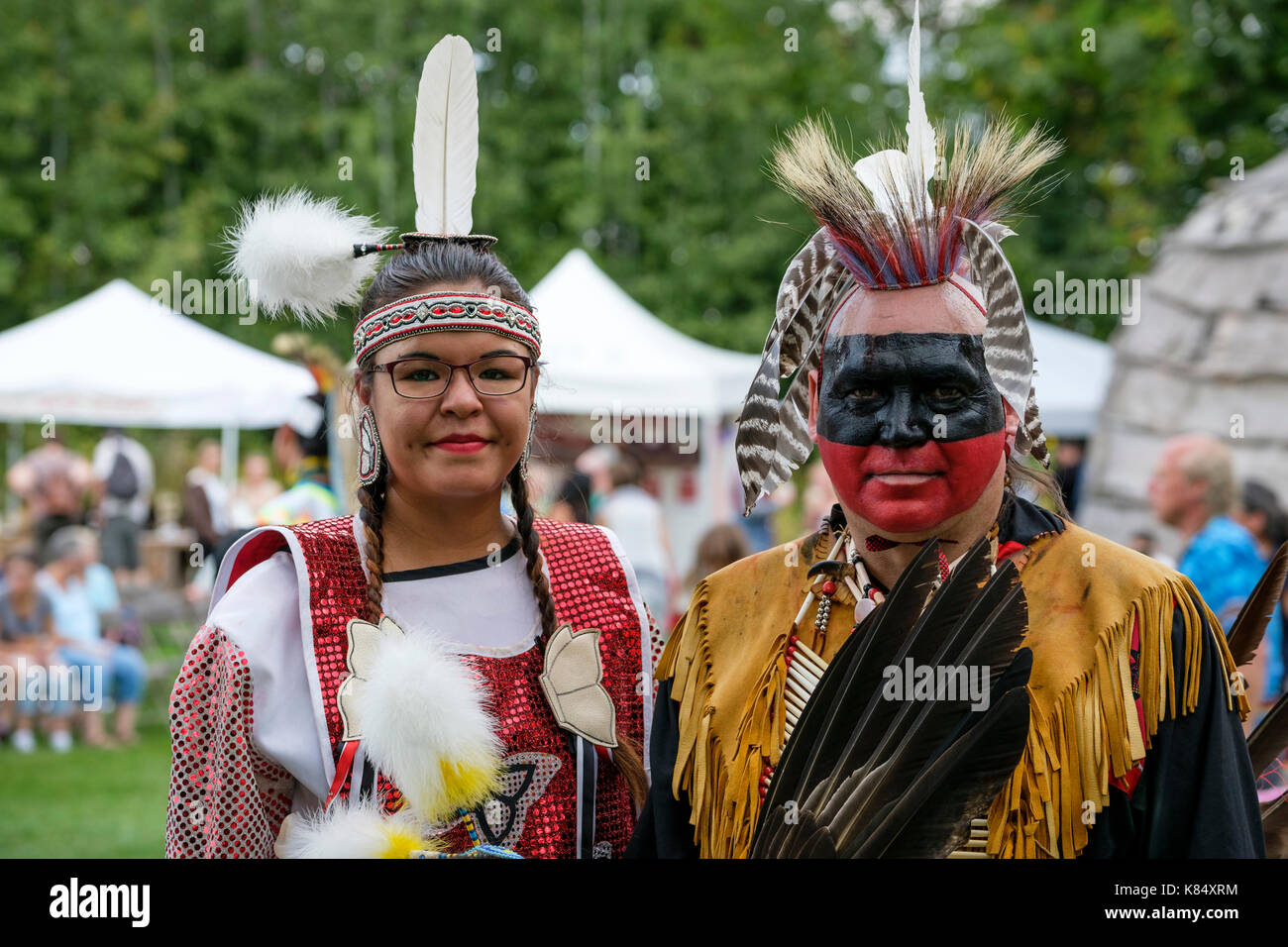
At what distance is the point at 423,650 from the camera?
2.15 metres

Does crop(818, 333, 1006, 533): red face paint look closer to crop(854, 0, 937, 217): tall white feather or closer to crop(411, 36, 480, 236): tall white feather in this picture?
crop(854, 0, 937, 217): tall white feather

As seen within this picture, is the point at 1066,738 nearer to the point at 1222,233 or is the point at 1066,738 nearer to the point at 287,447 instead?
the point at 287,447

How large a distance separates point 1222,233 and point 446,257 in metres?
6.75

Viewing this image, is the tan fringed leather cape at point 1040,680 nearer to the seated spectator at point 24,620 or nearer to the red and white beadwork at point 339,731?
the red and white beadwork at point 339,731

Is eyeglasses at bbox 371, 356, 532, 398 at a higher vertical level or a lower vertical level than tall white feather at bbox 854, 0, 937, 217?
lower

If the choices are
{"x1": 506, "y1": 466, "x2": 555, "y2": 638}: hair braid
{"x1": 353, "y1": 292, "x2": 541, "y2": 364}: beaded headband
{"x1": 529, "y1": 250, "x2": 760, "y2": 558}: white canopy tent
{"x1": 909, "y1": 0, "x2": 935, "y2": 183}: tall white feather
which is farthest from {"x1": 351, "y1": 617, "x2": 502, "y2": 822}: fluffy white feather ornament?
{"x1": 529, "y1": 250, "x2": 760, "y2": 558}: white canopy tent

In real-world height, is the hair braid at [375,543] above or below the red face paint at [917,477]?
below

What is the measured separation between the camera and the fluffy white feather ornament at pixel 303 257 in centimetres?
252

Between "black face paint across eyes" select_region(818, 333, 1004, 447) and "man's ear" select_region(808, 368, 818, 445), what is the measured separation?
137mm

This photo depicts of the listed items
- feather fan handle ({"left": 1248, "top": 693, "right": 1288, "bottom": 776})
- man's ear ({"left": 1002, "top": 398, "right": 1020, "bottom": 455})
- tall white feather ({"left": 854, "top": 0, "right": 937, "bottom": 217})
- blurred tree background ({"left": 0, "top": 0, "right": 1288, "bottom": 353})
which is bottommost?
feather fan handle ({"left": 1248, "top": 693, "right": 1288, "bottom": 776})

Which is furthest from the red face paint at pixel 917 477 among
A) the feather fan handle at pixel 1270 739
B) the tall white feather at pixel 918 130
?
the feather fan handle at pixel 1270 739

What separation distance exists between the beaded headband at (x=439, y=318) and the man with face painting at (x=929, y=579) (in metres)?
0.46

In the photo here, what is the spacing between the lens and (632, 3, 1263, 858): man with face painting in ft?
6.06
